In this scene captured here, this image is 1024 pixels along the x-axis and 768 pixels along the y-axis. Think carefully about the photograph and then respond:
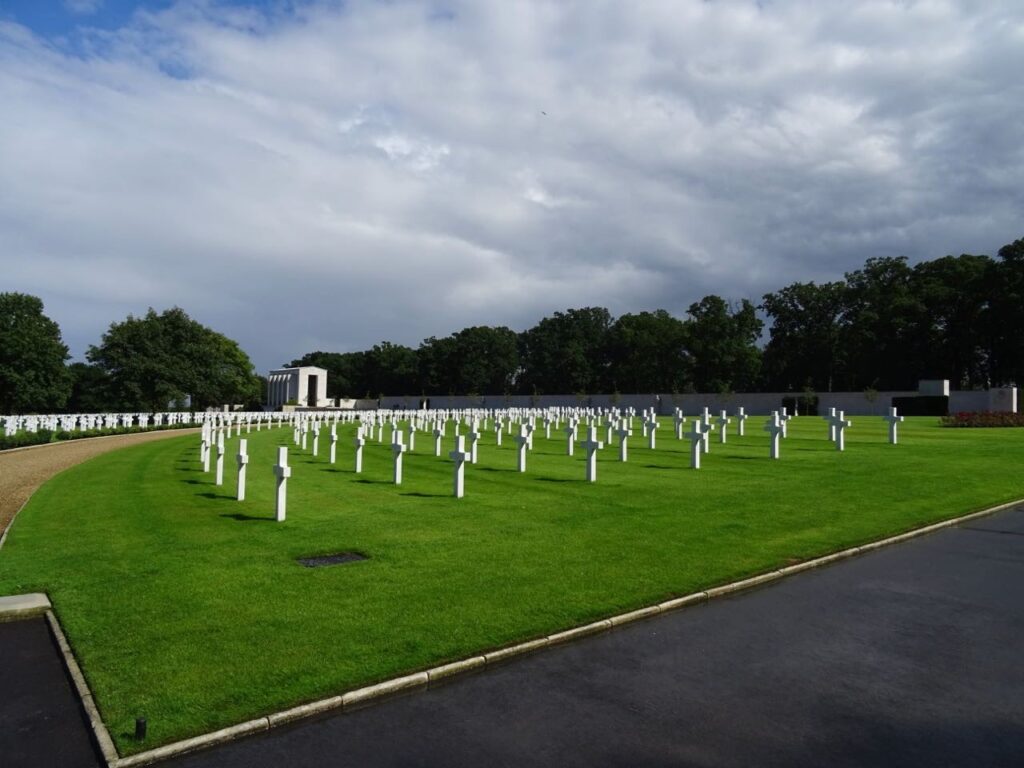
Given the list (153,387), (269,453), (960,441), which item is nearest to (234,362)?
(153,387)

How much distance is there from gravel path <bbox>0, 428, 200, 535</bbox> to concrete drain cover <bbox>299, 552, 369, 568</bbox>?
535 cm

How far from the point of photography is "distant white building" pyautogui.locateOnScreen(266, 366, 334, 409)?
81.9 m

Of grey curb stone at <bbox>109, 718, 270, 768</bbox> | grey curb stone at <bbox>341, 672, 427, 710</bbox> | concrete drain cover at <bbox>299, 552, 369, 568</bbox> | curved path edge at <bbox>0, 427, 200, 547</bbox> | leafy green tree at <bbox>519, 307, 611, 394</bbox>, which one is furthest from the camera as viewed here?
leafy green tree at <bbox>519, 307, 611, 394</bbox>

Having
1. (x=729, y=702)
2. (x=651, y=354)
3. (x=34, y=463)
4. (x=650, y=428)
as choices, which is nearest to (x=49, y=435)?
(x=34, y=463)

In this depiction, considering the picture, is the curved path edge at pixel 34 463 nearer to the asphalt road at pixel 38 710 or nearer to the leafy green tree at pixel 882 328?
the asphalt road at pixel 38 710

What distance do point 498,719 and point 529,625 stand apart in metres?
1.42

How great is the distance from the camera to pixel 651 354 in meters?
77.2

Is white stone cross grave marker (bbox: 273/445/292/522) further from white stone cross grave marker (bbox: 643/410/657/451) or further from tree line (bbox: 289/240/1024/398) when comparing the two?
tree line (bbox: 289/240/1024/398)

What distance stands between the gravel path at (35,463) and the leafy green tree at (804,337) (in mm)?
63332

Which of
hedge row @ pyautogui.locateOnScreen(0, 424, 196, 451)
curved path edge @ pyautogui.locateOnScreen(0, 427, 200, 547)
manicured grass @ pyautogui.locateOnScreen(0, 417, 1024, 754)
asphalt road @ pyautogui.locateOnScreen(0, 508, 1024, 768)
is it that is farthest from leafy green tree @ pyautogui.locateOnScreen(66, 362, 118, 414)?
asphalt road @ pyautogui.locateOnScreen(0, 508, 1024, 768)

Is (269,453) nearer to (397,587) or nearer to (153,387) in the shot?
(397,587)

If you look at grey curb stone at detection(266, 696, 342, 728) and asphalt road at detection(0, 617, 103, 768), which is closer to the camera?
asphalt road at detection(0, 617, 103, 768)

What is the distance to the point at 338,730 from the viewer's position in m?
3.86

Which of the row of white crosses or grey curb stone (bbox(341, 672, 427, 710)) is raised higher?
the row of white crosses
